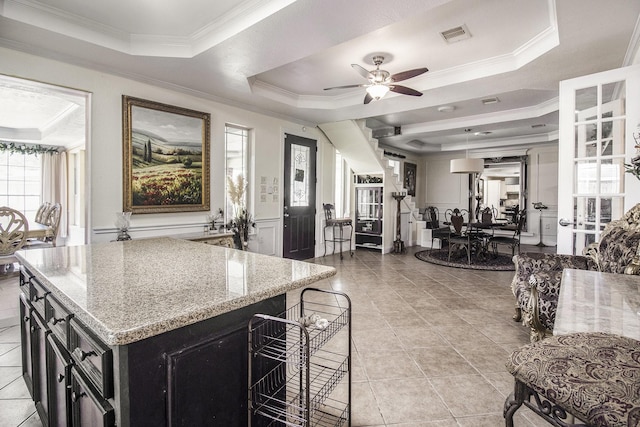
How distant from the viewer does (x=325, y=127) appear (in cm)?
661

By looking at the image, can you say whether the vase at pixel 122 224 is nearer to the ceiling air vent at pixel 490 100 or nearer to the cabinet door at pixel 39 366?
the cabinet door at pixel 39 366

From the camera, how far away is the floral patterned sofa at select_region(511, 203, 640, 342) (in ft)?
7.84

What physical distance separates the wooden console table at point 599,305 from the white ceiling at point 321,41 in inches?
81.7

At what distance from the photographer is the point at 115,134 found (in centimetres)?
385

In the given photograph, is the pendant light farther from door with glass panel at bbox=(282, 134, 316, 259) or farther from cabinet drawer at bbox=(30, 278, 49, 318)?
cabinet drawer at bbox=(30, 278, 49, 318)

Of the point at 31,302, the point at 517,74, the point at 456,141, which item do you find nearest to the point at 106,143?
the point at 31,302

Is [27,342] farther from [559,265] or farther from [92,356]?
[559,265]

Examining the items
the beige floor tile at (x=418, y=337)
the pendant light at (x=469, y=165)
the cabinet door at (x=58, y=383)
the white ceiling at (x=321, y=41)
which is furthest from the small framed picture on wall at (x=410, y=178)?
the cabinet door at (x=58, y=383)

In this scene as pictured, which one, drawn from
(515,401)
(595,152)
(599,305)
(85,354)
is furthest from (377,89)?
(85,354)

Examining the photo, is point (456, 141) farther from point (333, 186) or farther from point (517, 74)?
point (517, 74)

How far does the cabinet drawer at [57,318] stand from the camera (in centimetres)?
123

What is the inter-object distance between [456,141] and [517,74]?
18.4 feet

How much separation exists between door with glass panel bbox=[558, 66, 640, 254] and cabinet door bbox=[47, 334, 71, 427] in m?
3.89

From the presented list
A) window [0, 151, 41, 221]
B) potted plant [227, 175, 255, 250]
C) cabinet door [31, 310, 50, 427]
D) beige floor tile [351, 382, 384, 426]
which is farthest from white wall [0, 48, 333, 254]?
window [0, 151, 41, 221]
